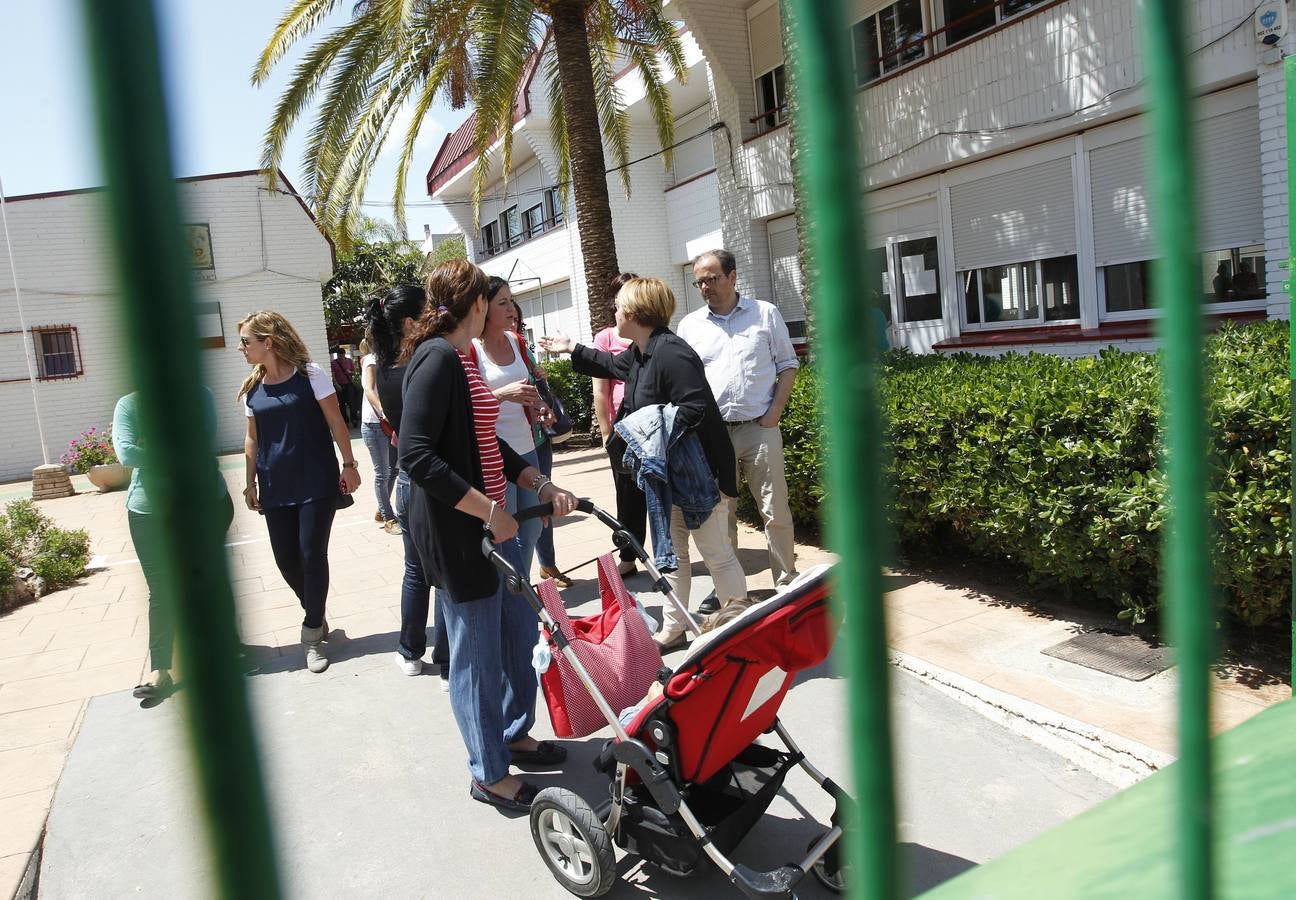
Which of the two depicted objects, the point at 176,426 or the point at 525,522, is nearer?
the point at 176,426

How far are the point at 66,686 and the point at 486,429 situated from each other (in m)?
3.44

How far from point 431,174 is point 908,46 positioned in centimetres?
2172

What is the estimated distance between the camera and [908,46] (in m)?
10.8

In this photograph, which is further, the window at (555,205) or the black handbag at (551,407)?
the window at (555,205)

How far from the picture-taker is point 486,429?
3475 millimetres

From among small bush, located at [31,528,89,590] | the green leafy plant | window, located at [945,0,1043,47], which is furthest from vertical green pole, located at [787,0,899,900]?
the green leafy plant

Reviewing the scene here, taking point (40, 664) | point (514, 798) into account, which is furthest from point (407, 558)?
point (40, 664)

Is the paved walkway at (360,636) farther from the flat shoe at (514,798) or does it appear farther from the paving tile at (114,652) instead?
the flat shoe at (514,798)

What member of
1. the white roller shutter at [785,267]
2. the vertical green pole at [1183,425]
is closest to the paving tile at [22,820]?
the vertical green pole at [1183,425]

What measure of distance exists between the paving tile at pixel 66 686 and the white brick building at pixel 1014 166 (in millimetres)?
5834

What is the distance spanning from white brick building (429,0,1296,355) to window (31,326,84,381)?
1395 cm

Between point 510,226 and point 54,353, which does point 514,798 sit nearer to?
point 54,353

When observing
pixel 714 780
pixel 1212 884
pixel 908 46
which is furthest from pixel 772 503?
pixel 908 46

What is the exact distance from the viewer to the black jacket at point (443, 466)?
3.16 meters
